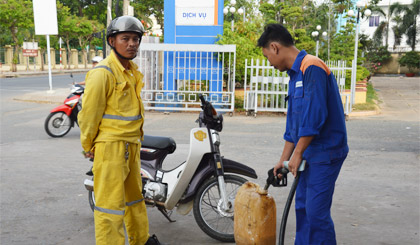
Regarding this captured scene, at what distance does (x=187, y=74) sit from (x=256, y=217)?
1116 cm

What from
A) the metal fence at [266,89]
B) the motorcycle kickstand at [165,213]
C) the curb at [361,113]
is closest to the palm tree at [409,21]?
the curb at [361,113]

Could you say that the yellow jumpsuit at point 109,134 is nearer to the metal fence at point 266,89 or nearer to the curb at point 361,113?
the metal fence at point 266,89

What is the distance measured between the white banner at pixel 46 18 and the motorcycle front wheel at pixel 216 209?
16.5m

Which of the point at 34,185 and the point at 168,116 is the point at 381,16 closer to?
the point at 168,116

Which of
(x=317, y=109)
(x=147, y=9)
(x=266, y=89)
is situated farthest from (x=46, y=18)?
(x=317, y=109)

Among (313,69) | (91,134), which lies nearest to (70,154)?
(91,134)

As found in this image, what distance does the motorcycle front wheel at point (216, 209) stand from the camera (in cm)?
423

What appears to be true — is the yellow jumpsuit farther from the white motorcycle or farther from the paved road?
the paved road

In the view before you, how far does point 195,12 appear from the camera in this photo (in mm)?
14414

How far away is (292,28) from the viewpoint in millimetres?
26172

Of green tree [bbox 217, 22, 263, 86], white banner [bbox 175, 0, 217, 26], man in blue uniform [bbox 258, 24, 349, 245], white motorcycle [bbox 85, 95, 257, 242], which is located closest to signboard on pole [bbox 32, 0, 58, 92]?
white banner [bbox 175, 0, 217, 26]

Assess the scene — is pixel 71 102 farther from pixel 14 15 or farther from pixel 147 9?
pixel 14 15

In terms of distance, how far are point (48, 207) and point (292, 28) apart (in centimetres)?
2279

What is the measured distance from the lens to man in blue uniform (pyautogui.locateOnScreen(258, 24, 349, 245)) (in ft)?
9.88
